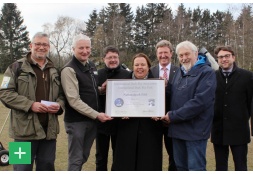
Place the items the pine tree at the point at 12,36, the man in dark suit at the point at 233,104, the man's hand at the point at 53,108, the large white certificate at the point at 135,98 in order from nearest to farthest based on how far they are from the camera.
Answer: the man's hand at the point at 53,108, the large white certificate at the point at 135,98, the man in dark suit at the point at 233,104, the pine tree at the point at 12,36

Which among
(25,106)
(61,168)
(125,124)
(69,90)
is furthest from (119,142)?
(61,168)

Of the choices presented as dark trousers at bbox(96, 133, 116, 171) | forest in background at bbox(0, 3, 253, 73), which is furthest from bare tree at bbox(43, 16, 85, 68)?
dark trousers at bbox(96, 133, 116, 171)

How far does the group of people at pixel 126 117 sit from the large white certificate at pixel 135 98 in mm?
123

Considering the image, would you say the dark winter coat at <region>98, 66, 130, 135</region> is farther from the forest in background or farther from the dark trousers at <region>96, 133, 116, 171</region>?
the forest in background

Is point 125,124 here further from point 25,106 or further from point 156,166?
point 25,106

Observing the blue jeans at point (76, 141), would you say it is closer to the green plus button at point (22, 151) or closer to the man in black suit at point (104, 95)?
the man in black suit at point (104, 95)

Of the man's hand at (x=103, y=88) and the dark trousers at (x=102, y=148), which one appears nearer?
the man's hand at (x=103, y=88)

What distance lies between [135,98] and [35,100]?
134cm

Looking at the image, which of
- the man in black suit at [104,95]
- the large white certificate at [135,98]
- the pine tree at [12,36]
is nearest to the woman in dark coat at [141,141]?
the large white certificate at [135,98]

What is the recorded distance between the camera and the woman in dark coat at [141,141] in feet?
13.7

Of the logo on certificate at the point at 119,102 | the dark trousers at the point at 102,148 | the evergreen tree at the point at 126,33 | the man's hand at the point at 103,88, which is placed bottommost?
the dark trousers at the point at 102,148

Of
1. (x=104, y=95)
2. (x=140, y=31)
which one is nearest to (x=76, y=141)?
(x=104, y=95)

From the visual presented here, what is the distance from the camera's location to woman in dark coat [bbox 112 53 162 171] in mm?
4172

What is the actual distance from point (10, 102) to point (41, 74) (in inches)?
20.5
